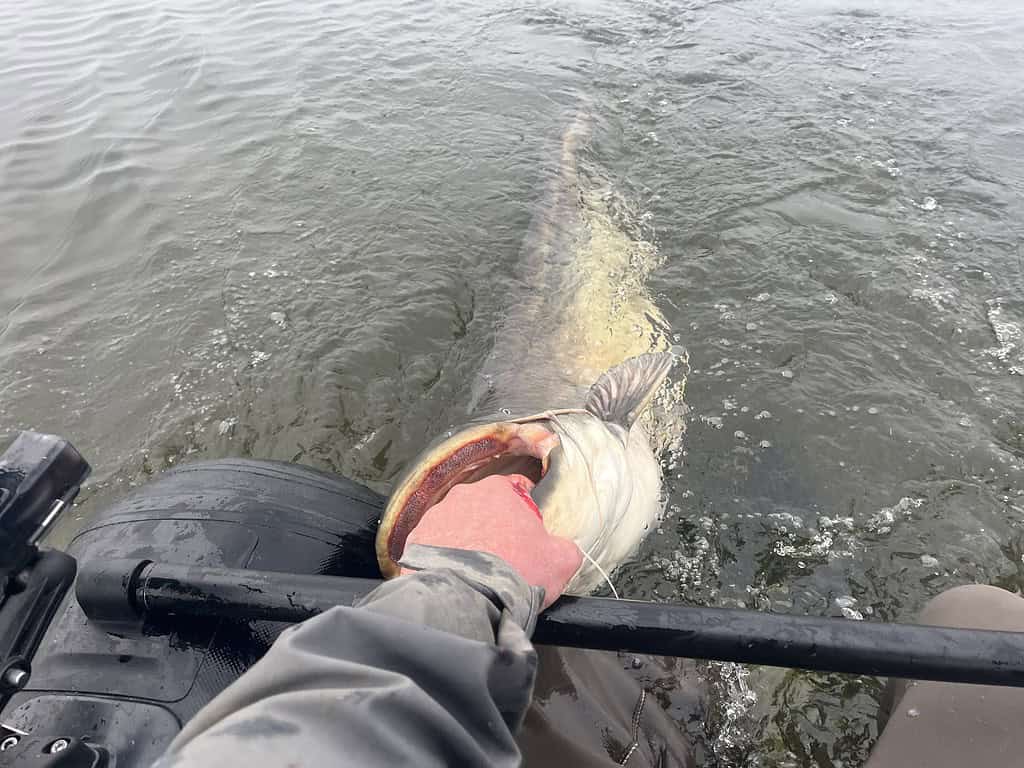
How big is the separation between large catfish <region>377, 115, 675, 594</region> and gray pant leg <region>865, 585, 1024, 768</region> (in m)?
1.08

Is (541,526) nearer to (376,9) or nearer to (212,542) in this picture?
(212,542)

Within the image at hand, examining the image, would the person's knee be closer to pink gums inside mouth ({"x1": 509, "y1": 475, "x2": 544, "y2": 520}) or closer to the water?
the water

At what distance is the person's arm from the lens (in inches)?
34.6

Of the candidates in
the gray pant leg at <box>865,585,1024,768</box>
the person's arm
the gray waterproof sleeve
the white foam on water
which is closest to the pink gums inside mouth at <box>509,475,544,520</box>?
the person's arm

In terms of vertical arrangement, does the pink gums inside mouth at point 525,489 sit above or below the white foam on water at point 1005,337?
above

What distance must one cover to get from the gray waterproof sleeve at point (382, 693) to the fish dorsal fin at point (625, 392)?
2.02 meters

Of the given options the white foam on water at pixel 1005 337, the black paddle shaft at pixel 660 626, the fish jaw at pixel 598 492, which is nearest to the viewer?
the black paddle shaft at pixel 660 626

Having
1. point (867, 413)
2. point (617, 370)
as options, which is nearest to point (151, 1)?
point (617, 370)

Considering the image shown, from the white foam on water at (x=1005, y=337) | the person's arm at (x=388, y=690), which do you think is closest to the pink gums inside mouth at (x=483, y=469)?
the person's arm at (x=388, y=690)

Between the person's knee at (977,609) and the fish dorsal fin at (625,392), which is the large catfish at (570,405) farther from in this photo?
the person's knee at (977,609)

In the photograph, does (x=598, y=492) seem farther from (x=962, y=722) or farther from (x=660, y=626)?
(x=962, y=722)

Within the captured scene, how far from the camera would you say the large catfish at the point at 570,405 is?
91.6 inches

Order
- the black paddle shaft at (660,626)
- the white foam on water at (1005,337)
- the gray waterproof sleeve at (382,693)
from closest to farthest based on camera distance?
the gray waterproof sleeve at (382,693)
the black paddle shaft at (660,626)
the white foam on water at (1005,337)

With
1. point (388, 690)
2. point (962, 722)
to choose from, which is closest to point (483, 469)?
point (388, 690)
